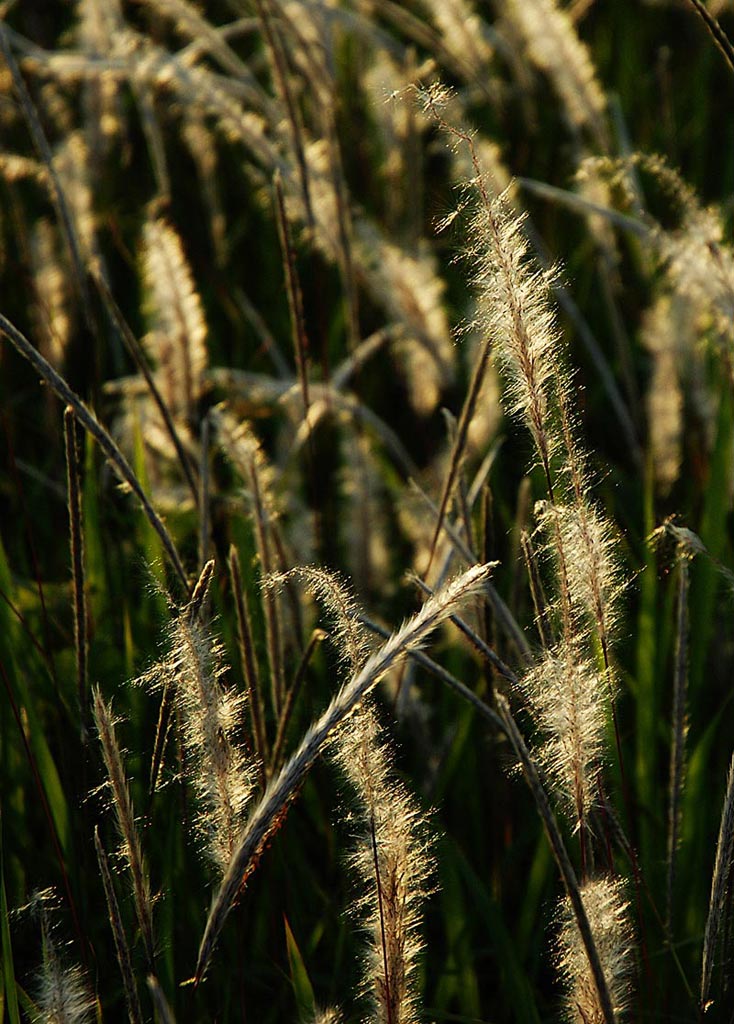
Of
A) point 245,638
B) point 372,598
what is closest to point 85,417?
point 245,638

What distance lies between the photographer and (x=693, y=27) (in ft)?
10.6

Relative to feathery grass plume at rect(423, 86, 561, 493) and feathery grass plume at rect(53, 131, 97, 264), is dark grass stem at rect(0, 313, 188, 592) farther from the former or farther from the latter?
feathery grass plume at rect(53, 131, 97, 264)

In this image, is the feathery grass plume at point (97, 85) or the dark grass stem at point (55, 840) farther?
the feathery grass plume at point (97, 85)

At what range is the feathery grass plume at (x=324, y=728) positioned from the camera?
66 cm

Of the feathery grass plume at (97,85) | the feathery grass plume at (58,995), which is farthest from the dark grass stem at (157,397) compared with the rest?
the feathery grass plume at (97,85)

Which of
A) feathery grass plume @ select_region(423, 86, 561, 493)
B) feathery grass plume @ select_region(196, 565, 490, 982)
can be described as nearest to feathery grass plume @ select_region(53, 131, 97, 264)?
feathery grass plume @ select_region(423, 86, 561, 493)

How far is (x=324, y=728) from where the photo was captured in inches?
26.0

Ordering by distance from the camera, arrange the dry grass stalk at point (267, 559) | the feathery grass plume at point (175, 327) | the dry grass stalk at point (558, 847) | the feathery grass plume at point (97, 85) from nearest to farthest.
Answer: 1. the dry grass stalk at point (558, 847)
2. the dry grass stalk at point (267, 559)
3. the feathery grass plume at point (175, 327)
4. the feathery grass plume at point (97, 85)

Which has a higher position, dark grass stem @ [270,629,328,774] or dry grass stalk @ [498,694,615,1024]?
dark grass stem @ [270,629,328,774]

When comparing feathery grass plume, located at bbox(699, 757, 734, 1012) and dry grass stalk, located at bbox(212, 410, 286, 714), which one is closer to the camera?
feathery grass plume, located at bbox(699, 757, 734, 1012)

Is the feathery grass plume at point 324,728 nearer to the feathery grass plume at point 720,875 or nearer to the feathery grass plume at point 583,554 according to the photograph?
the feathery grass plume at point 583,554

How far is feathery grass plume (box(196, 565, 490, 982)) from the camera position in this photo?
0.66 m

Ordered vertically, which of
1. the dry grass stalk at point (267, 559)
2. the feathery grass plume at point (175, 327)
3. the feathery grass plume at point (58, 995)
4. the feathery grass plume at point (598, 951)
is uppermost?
the feathery grass plume at point (175, 327)

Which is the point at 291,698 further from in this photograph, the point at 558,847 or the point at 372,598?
the point at 372,598
